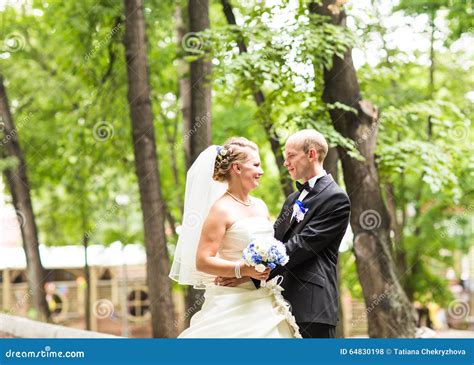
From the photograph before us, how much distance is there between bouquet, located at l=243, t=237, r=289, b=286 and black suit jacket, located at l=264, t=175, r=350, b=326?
181mm

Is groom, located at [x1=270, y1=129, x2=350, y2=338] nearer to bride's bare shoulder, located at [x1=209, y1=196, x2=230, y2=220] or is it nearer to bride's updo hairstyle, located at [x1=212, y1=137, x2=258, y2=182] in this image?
bride's updo hairstyle, located at [x1=212, y1=137, x2=258, y2=182]

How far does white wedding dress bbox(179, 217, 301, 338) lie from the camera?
395 centimetres

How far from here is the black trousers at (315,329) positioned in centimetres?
396

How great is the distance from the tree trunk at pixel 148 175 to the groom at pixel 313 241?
4584 millimetres

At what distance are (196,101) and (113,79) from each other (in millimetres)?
3362

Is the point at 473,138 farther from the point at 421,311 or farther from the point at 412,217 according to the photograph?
the point at 421,311

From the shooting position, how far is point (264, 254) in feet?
12.0

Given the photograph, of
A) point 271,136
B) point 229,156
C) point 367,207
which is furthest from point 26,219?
point 229,156

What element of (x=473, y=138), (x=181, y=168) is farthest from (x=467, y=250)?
(x=181, y=168)

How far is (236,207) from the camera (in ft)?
13.1

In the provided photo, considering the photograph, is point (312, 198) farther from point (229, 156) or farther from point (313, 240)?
point (229, 156)
